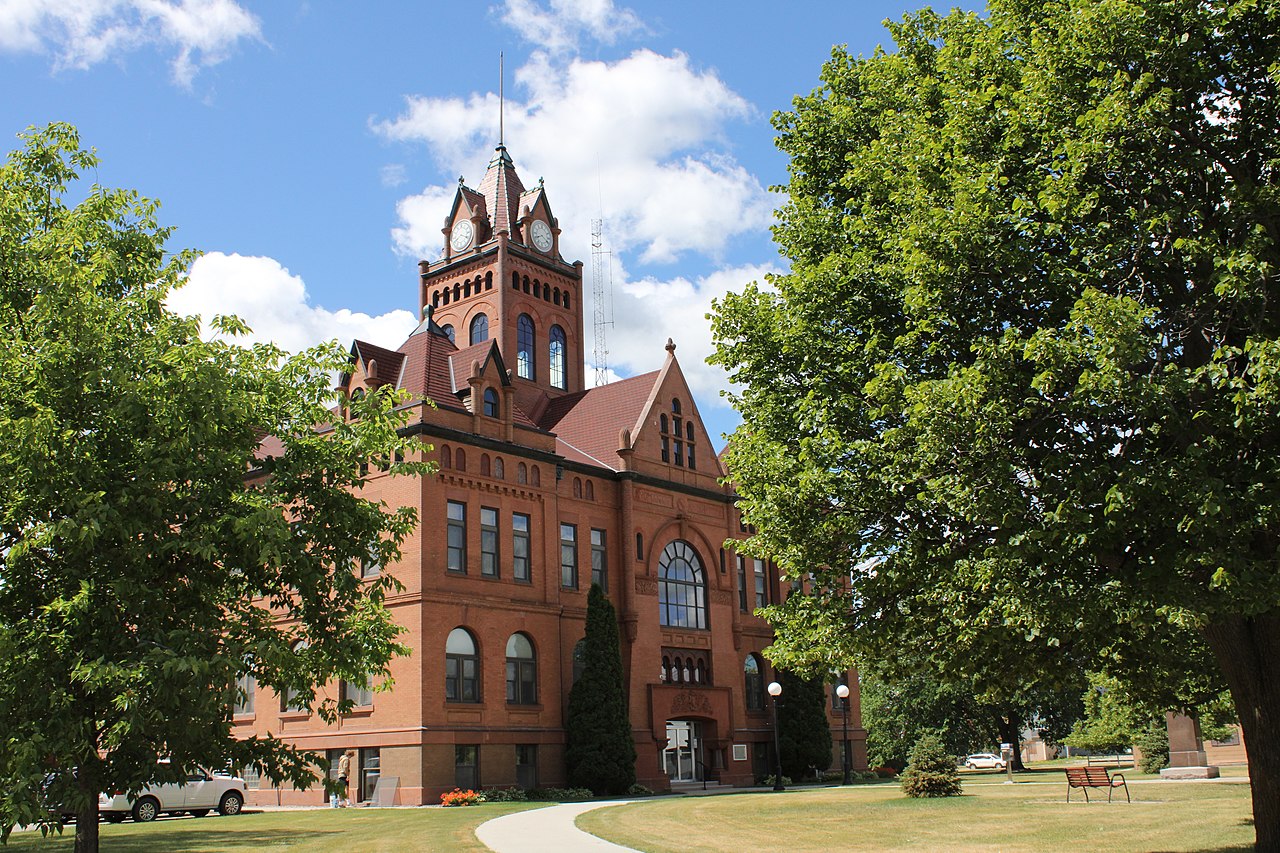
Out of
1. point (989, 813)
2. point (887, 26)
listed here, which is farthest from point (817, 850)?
point (887, 26)

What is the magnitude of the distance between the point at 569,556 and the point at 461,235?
1871 cm

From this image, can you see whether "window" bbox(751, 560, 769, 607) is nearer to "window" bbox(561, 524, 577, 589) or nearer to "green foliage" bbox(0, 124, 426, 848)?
"window" bbox(561, 524, 577, 589)

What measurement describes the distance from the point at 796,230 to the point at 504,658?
2388 centimetres

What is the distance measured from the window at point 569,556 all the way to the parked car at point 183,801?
1295 centimetres

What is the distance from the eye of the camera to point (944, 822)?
22.0 metres

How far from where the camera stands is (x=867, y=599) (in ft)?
51.7

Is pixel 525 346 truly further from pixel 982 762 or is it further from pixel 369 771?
pixel 982 762

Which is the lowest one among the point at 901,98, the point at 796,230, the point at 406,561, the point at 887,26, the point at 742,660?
the point at 742,660

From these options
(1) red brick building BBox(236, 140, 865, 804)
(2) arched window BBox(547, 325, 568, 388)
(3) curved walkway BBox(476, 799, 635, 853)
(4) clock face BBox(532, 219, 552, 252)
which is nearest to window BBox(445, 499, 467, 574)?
(1) red brick building BBox(236, 140, 865, 804)

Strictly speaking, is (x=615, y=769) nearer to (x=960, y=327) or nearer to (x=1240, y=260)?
(x=960, y=327)

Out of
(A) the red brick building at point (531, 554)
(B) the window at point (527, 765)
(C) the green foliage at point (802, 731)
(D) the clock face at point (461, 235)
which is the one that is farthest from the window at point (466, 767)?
(D) the clock face at point (461, 235)

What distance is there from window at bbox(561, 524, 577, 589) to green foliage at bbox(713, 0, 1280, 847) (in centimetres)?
2496

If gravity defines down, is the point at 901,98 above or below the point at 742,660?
above

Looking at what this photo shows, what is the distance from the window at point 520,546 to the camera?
3875 cm
